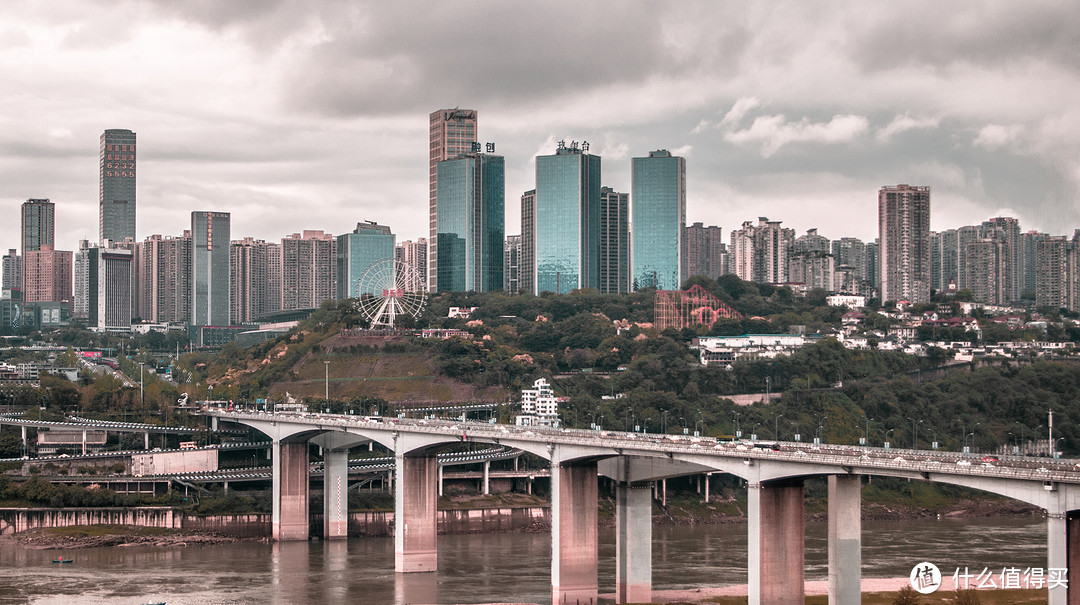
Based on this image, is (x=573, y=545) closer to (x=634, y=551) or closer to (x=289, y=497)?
(x=634, y=551)

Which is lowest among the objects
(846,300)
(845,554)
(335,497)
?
(335,497)

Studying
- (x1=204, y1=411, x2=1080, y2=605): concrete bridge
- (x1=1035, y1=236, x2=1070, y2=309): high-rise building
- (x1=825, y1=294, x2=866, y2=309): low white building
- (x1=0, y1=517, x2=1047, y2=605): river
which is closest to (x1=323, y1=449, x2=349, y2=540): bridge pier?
(x1=204, y1=411, x2=1080, y2=605): concrete bridge

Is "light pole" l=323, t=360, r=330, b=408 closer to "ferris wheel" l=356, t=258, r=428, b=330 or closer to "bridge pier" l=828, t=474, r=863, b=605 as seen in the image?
"ferris wheel" l=356, t=258, r=428, b=330

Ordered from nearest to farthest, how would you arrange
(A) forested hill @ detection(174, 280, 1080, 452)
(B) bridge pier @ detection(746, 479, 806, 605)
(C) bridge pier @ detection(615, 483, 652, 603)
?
(B) bridge pier @ detection(746, 479, 806, 605), (C) bridge pier @ detection(615, 483, 652, 603), (A) forested hill @ detection(174, 280, 1080, 452)

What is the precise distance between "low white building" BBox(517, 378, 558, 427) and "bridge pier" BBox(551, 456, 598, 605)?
135 ft

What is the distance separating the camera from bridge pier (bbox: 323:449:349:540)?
260ft

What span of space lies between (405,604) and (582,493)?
350 inches

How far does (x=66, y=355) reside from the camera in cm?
15538

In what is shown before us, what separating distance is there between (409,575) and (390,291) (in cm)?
7144

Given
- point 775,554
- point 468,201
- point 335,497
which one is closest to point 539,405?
point 335,497

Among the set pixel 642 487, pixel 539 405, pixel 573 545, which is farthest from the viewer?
pixel 539 405

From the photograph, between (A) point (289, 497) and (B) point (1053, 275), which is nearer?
(A) point (289, 497)

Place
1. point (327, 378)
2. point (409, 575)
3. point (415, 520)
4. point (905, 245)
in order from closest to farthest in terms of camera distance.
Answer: point (409, 575) → point (415, 520) → point (327, 378) → point (905, 245)

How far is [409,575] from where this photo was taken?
211 feet
